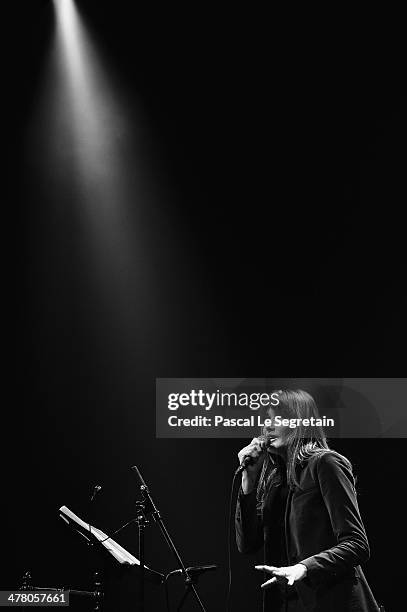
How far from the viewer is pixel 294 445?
8.72ft

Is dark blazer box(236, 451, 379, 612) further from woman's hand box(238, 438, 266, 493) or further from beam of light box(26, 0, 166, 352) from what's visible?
beam of light box(26, 0, 166, 352)

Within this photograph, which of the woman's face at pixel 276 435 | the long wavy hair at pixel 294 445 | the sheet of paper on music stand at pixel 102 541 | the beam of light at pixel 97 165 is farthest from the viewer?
the beam of light at pixel 97 165

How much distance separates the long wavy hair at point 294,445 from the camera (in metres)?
2.61

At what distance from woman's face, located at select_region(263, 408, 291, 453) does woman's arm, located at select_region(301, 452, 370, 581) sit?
0.22 meters

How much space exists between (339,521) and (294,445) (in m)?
0.35

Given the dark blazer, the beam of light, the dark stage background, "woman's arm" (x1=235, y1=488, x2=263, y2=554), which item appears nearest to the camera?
the dark blazer

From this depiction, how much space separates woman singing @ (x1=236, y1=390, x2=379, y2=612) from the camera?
2.30 m

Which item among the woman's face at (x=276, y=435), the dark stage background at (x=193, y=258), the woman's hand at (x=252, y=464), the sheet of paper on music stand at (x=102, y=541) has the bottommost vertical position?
the sheet of paper on music stand at (x=102, y=541)

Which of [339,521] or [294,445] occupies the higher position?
[294,445]

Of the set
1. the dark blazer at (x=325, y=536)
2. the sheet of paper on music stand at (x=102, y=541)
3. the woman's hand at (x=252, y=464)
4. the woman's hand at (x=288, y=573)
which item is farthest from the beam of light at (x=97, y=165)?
the woman's hand at (x=288, y=573)

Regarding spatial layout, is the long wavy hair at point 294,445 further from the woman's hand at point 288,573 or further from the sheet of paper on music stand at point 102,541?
the sheet of paper on music stand at point 102,541

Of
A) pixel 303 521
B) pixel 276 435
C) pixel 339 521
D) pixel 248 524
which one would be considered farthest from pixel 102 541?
pixel 339 521

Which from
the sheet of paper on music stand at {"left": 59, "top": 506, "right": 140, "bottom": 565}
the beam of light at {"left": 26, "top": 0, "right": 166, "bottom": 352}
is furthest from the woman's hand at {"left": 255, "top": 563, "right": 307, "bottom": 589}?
the beam of light at {"left": 26, "top": 0, "right": 166, "bottom": 352}

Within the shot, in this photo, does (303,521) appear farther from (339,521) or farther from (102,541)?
(102,541)
